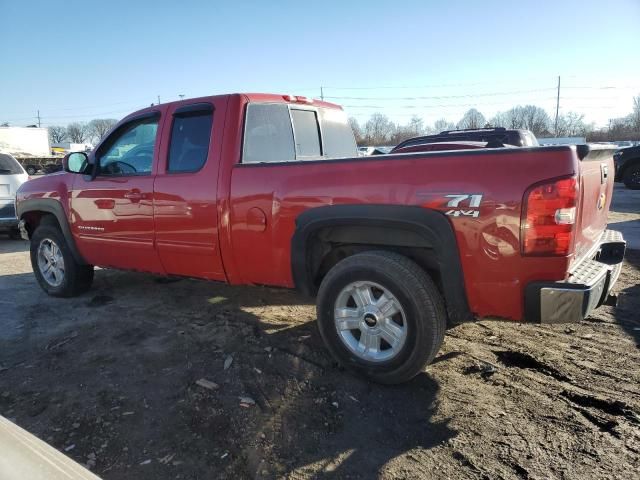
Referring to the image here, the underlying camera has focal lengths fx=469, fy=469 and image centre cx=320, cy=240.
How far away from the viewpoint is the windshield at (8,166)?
954 centimetres

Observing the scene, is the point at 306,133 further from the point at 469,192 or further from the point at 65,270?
the point at 65,270

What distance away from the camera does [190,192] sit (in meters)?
3.98

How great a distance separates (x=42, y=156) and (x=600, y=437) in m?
43.2

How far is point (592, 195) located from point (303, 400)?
2381 mm

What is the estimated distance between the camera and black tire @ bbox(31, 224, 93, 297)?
17.4 feet

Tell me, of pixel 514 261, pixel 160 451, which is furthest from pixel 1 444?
pixel 514 261

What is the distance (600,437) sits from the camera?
8.46ft

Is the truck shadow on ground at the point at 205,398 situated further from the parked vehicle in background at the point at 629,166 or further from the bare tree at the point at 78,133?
the bare tree at the point at 78,133

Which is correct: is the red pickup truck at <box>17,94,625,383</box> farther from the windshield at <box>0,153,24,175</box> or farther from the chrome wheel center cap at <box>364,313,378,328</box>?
the windshield at <box>0,153,24,175</box>

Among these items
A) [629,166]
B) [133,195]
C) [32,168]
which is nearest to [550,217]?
[133,195]

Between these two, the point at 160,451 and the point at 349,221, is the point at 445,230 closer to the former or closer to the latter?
the point at 349,221

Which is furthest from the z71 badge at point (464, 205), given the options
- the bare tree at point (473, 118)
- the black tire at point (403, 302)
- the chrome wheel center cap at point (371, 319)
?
the bare tree at point (473, 118)

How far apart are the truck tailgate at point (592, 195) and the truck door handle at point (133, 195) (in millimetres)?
3592

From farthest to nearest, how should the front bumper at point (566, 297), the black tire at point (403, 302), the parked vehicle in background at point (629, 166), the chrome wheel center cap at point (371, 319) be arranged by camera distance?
the parked vehicle in background at point (629, 166), the chrome wheel center cap at point (371, 319), the black tire at point (403, 302), the front bumper at point (566, 297)
